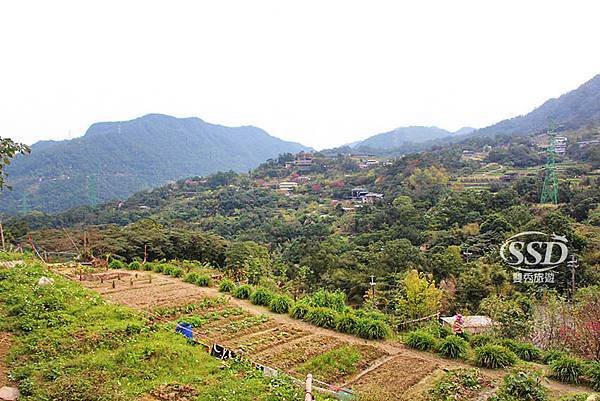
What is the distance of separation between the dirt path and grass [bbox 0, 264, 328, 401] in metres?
1.55

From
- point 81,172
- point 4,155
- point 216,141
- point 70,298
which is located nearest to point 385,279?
point 70,298

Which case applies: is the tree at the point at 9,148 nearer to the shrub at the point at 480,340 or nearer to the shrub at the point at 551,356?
the shrub at the point at 480,340

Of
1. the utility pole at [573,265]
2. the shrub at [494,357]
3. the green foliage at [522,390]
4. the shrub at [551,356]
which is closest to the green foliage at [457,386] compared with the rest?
the shrub at [494,357]

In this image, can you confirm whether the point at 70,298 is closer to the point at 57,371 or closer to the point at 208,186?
the point at 57,371

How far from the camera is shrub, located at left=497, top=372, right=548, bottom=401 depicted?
648 centimetres

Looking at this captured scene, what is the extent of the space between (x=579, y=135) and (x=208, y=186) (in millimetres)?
59710

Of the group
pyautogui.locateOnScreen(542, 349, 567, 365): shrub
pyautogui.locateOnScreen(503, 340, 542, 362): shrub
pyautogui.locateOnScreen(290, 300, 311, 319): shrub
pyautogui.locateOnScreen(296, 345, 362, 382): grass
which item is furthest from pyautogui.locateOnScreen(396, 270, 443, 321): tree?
pyautogui.locateOnScreen(296, 345, 362, 382): grass

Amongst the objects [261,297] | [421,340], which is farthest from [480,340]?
[261,297]

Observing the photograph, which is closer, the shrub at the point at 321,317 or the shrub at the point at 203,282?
the shrub at the point at 321,317

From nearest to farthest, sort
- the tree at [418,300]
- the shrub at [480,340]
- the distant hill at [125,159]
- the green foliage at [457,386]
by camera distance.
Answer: the green foliage at [457,386] < the shrub at [480,340] < the tree at [418,300] < the distant hill at [125,159]

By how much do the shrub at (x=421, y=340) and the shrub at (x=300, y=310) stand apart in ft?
8.40

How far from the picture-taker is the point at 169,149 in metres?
134

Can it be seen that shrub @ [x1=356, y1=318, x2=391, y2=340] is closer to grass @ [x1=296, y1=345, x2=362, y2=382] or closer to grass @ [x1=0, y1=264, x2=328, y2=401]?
grass @ [x1=296, y1=345, x2=362, y2=382]

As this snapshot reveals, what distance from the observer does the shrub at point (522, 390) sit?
6.48 meters
